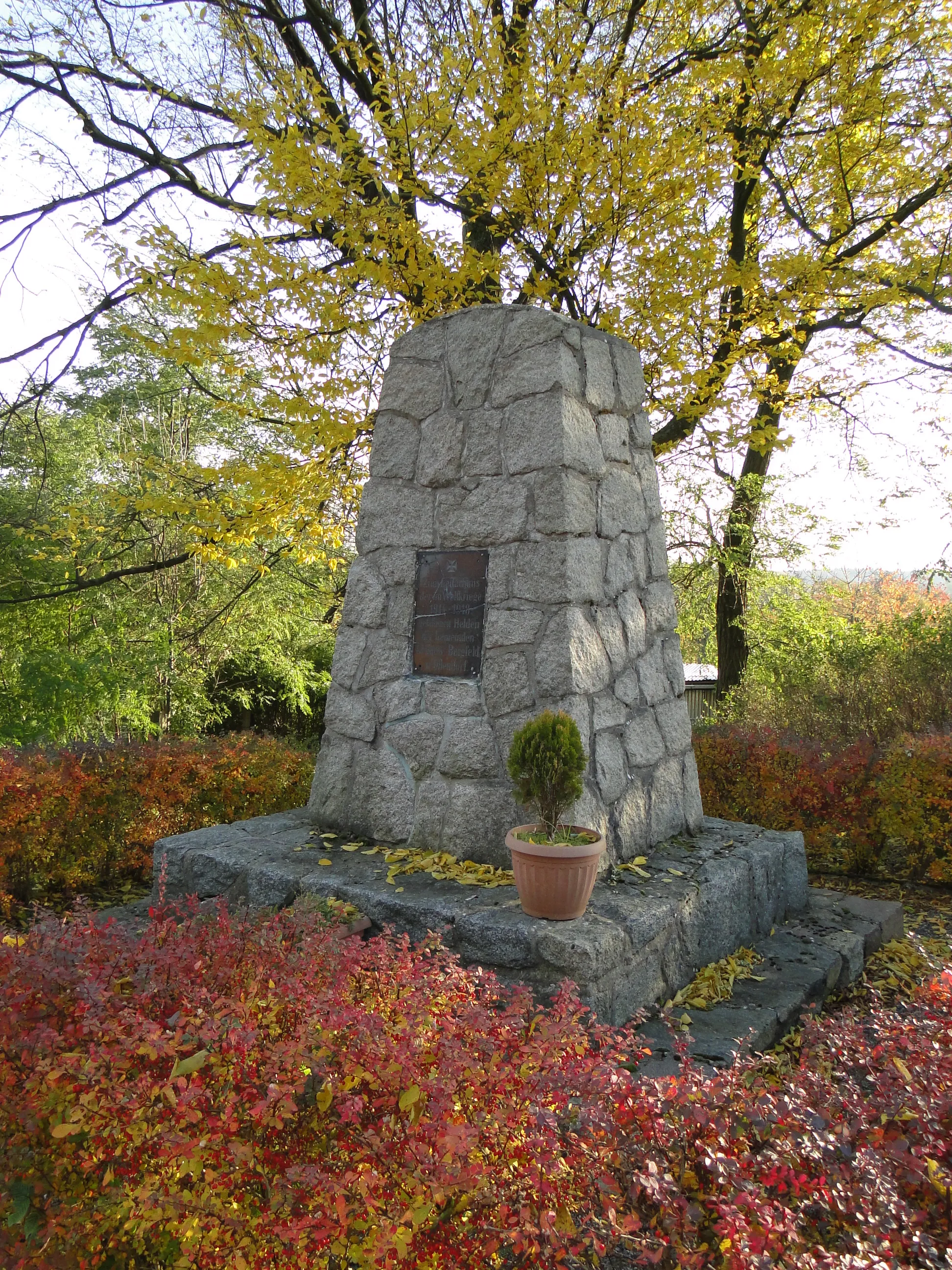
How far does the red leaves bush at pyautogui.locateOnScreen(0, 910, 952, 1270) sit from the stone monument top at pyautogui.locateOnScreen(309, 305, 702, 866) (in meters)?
1.96

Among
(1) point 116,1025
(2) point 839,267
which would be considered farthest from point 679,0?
(1) point 116,1025

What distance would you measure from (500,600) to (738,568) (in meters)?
6.81

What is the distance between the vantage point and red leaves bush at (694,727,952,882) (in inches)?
209

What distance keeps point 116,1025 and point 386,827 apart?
2.56 meters

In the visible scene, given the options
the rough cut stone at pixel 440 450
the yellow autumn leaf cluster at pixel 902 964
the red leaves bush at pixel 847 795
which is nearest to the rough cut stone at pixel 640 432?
the rough cut stone at pixel 440 450

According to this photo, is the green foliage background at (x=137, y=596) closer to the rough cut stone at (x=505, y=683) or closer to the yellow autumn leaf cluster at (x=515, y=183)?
the yellow autumn leaf cluster at (x=515, y=183)

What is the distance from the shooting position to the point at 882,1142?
149 centimetres

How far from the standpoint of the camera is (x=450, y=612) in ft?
13.5

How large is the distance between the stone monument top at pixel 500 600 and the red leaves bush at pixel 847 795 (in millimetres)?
1507

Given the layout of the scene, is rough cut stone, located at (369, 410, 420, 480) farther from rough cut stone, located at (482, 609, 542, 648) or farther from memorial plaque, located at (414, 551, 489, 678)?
rough cut stone, located at (482, 609, 542, 648)

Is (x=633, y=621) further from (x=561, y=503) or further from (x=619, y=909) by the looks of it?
(x=619, y=909)

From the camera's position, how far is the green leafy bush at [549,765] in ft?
10.3

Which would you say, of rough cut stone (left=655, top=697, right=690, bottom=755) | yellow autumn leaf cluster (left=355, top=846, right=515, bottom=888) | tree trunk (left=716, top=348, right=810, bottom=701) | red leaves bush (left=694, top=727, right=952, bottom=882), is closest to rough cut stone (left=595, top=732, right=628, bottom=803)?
rough cut stone (left=655, top=697, right=690, bottom=755)

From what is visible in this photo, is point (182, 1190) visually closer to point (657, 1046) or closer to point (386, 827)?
point (657, 1046)
